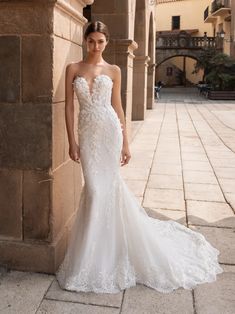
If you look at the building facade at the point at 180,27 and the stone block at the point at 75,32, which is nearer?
the stone block at the point at 75,32

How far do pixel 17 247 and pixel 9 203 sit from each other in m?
0.35

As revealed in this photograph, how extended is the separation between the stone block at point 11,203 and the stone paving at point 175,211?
322 mm

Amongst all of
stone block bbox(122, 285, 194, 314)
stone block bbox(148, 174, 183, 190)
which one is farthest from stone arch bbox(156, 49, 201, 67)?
stone block bbox(122, 285, 194, 314)

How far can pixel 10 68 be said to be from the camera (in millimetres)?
3109

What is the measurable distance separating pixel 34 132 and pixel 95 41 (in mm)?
798

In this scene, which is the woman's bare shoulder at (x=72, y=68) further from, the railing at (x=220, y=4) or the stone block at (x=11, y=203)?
the railing at (x=220, y=4)

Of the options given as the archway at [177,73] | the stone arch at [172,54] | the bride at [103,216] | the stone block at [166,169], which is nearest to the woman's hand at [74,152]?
the bride at [103,216]

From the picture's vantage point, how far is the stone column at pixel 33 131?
3057mm

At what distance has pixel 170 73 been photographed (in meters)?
41.3

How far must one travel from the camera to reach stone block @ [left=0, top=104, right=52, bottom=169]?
10.2 feet

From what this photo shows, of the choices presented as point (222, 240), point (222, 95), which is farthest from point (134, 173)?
point (222, 95)

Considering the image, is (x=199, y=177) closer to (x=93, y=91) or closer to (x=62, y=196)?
(x=62, y=196)

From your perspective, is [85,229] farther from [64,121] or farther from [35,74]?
[35,74]

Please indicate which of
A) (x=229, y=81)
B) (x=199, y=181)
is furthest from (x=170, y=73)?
(x=199, y=181)
